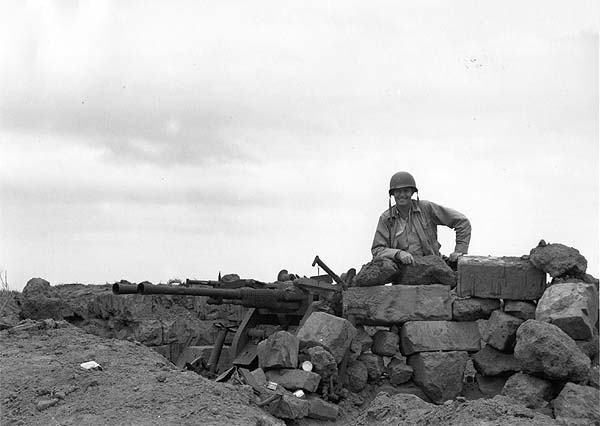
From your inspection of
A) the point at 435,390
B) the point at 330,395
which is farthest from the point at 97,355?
the point at 435,390

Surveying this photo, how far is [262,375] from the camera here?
8.88m

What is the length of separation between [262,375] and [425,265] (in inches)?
103

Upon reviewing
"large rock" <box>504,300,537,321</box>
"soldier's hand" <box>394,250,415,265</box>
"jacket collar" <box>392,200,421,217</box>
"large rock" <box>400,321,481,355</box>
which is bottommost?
"large rock" <box>400,321,481,355</box>

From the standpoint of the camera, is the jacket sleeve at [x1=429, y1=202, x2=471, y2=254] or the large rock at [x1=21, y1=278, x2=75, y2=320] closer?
the jacket sleeve at [x1=429, y1=202, x2=471, y2=254]

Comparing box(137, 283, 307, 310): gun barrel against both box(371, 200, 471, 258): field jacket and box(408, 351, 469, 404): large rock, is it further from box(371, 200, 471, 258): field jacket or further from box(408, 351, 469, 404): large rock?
box(408, 351, 469, 404): large rock

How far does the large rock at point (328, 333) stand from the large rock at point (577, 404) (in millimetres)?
2526

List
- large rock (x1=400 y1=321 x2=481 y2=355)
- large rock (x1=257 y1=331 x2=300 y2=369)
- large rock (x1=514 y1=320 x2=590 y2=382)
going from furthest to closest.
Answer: large rock (x1=400 y1=321 x2=481 y2=355) → large rock (x1=257 y1=331 x2=300 y2=369) → large rock (x1=514 y1=320 x2=590 y2=382)

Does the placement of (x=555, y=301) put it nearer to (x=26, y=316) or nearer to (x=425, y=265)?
(x=425, y=265)

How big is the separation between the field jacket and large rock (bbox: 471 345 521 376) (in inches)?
61.8

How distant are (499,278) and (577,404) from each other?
2.16m

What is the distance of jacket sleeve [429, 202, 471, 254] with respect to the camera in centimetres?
1072

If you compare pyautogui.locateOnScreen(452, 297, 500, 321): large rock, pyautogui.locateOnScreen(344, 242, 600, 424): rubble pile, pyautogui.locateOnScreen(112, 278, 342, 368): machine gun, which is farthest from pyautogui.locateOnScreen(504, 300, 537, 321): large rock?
pyautogui.locateOnScreen(112, 278, 342, 368): machine gun

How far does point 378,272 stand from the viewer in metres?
10.0

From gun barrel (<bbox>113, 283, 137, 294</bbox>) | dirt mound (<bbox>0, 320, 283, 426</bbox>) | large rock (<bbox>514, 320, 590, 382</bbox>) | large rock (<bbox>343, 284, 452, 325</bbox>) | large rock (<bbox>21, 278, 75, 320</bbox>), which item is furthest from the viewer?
large rock (<bbox>21, 278, 75, 320</bbox>)
